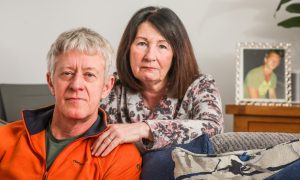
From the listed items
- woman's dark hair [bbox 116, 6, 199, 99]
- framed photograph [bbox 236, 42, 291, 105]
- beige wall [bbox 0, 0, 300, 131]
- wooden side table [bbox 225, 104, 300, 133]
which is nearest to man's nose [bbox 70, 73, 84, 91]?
woman's dark hair [bbox 116, 6, 199, 99]

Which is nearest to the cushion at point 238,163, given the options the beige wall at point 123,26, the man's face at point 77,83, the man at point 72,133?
the man at point 72,133

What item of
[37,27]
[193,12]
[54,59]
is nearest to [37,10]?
[37,27]

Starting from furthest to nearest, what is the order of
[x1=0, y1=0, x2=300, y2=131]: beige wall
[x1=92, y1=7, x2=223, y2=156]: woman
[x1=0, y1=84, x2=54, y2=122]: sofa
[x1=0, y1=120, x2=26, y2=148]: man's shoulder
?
[x1=0, y1=0, x2=300, y2=131]: beige wall → [x1=0, y1=84, x2=54, y2=122]: sofa → [x1=92, y1=7, x2=223, y2=156]: woman → [x1=0, y1=120, x2=26, y2=148]: man's shoulder

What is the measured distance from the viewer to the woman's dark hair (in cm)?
164

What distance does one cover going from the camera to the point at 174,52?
1.66 metres

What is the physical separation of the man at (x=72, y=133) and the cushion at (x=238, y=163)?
7.7 inches

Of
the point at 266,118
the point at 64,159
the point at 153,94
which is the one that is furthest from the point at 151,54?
the point at 266,118

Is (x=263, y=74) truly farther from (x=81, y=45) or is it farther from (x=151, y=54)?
(x=81, y=45)

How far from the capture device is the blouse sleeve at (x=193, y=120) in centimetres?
141

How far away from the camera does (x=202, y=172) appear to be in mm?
1090

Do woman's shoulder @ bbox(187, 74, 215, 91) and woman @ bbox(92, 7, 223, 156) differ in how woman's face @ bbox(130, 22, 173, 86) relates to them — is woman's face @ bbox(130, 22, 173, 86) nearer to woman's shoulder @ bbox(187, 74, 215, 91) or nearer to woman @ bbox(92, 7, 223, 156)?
woman @ bbox(92, 7, 223, 156)

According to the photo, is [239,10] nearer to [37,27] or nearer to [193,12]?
[193,12]

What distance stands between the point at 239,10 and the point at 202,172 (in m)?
1.85

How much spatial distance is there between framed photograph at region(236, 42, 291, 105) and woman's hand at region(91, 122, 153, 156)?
1166 millimetres
